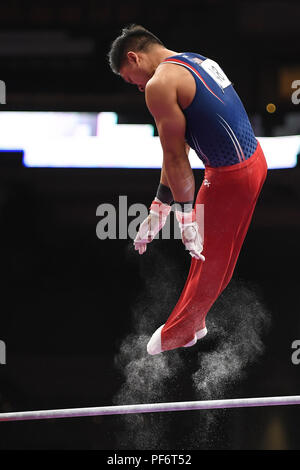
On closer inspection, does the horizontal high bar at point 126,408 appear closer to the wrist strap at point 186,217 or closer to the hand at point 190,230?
the hand at point 190,230

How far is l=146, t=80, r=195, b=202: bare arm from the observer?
2.76m

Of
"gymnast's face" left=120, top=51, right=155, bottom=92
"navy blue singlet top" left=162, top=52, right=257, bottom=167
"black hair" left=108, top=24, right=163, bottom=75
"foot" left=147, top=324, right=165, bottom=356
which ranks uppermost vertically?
"black hair" left=108, top=24, right=163, bottom=75

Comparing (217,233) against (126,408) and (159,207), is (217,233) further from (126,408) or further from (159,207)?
(126,408)

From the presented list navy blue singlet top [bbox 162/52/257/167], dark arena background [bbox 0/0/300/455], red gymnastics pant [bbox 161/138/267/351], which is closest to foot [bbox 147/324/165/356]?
red gymnastics pant [bbox 161/138/267/351]

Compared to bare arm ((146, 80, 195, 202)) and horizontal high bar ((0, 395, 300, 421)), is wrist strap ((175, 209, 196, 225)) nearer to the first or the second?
bare arm ((146, 80, 195, 202))

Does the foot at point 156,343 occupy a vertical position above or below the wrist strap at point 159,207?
below

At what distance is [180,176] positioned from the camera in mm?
2844

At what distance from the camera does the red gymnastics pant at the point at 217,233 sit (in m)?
2.97

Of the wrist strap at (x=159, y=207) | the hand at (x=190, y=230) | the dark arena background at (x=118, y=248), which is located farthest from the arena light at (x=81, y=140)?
the hand at (x=190, y=230)

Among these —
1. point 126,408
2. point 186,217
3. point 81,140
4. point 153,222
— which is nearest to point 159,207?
point 153,222

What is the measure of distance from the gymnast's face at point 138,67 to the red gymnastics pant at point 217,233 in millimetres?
582

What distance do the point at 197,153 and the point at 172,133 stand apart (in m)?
0.26
